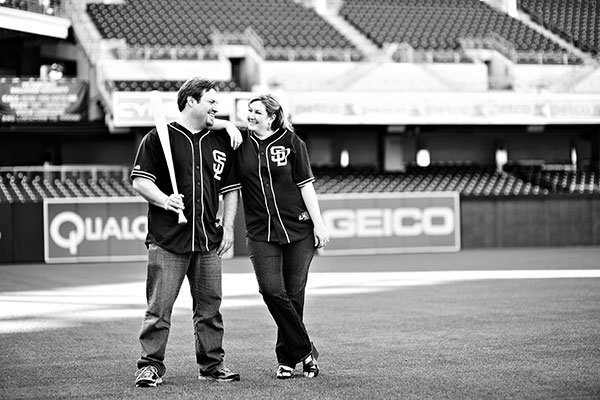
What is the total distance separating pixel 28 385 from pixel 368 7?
3270cm

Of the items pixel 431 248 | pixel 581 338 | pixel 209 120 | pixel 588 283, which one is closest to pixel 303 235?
pixel 209 120

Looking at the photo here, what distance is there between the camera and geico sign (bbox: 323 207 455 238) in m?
25.8

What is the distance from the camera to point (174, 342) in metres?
8.77

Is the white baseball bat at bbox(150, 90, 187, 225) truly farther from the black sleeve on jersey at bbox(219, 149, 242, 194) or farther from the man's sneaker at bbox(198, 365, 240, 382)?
the man's sneaker at bbox(198, 365, 240, 382)

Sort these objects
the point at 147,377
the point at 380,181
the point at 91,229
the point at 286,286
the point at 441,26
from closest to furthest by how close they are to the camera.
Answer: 1. the point at 147,377
2. the point at 286,286
3. the point at 91,229
4. the point at 380,181
5. the point at 441,26

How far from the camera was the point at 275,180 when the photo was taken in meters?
6.82

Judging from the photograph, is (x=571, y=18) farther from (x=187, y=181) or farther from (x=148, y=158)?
(x=148, y=158)

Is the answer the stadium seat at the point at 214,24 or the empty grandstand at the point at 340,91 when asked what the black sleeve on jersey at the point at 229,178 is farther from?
the stadium seat at the point at 214,24

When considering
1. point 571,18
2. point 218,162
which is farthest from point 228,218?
point 571,18

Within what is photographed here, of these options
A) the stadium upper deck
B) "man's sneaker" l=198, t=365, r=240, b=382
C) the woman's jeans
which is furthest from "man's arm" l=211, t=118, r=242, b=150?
the stadium upper deck

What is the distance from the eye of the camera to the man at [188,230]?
21.1 ft

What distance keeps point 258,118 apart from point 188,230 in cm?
93

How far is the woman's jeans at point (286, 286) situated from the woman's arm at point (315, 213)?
70 mm

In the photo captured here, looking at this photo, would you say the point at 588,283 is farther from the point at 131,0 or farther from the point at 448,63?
the point at 131,0
